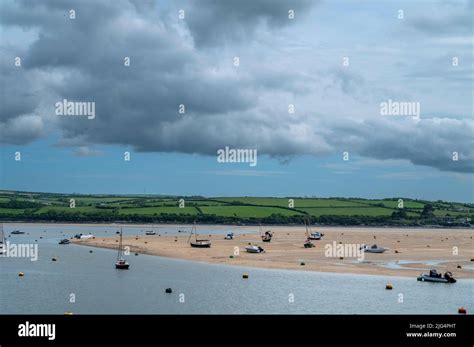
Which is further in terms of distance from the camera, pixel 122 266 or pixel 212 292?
pixel 122 266

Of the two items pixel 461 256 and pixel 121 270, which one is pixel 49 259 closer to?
pixel 121 270

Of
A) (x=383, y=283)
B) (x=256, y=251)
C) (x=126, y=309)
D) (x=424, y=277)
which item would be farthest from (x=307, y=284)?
(x=256, y=251)

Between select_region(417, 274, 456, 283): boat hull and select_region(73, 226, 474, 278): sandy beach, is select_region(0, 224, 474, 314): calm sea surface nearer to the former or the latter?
select_region(417, 274, 456, 283): boat hull
